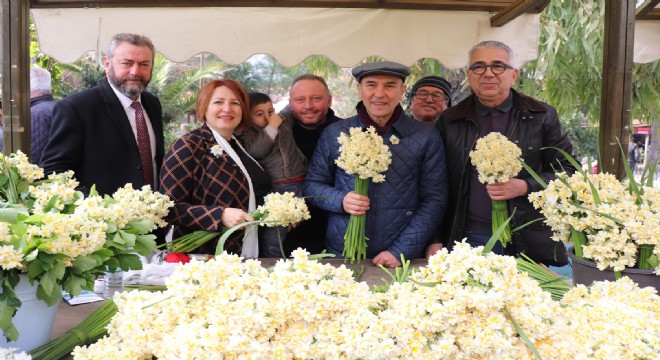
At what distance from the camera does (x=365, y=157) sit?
2.94 meters

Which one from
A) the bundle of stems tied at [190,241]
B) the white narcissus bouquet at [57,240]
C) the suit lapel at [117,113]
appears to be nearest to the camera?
the white narcissus bouquet at [57,240]

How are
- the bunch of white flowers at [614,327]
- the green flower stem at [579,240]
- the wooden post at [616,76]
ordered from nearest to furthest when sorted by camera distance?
1. the bunch of white flowers at [614,327]
2. the green flower stem at [579,240]
3. the wooden post at [616,76]

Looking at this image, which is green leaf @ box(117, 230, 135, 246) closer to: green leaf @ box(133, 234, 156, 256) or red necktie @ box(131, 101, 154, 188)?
green leaf @ box(133, 234, 156, 256)

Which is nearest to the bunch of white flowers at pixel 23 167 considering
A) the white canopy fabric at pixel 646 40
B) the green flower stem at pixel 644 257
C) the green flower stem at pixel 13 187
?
Answer: the green flower stem at pixel 13 187

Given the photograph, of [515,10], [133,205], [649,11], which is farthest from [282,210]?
[649,11]

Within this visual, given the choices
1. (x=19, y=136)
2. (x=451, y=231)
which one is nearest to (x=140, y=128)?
(x=19, y=136)

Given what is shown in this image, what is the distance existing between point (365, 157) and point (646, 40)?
12.9 ft

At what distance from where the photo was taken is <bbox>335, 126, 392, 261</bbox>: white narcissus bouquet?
9.64 feet

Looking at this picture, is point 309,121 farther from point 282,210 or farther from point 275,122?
point 282,210

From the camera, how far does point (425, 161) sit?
3326mm

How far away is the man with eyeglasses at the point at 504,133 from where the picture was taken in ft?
11.0

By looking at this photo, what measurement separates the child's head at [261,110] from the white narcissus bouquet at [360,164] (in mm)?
980

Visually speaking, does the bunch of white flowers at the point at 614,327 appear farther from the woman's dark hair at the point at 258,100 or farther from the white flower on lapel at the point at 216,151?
the woman's dark hair at the point at 258,100

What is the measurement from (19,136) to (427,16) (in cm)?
341
